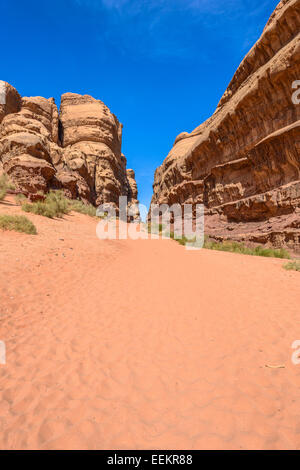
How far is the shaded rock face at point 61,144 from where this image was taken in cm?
1777

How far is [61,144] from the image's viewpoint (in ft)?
97.5

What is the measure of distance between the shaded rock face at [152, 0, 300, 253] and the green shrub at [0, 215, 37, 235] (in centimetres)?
1314

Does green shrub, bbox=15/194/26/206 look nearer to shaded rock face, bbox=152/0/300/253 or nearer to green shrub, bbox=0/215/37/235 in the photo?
green shrub, bbox=0/215/37/235

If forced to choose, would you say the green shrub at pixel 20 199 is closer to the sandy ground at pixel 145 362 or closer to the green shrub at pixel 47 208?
the green shrub at pixel 47 208

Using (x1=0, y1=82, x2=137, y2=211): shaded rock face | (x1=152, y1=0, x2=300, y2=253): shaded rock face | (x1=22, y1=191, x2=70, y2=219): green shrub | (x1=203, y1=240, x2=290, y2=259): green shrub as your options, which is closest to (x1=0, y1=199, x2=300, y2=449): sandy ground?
(x1=203, y1=240, x2=290, y2=259): green shrub

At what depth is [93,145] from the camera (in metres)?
28.8

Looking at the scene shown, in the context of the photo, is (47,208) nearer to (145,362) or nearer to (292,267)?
(145,362)

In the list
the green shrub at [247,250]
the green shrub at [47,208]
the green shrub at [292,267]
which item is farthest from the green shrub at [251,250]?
the green shrub at [47,208]

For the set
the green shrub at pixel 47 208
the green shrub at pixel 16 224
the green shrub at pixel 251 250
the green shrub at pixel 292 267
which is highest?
the green shrub at pixel 47 208

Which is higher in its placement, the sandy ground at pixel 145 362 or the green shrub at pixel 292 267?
the green shrub at pixel 292 267

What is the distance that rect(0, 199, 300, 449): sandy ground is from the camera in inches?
77.0

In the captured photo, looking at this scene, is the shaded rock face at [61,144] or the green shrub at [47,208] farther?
the shaded rock face at [61,144]

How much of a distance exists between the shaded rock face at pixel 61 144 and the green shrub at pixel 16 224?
8695mm
